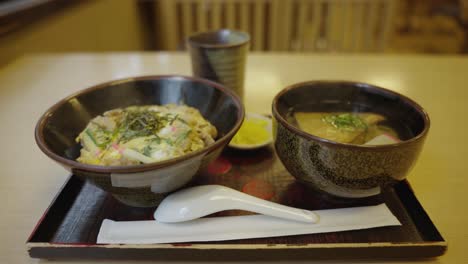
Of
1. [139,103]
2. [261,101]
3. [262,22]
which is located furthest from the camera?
[262,22]

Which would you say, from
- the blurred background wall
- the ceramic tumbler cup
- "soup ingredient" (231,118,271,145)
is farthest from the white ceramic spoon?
the blurred background wall

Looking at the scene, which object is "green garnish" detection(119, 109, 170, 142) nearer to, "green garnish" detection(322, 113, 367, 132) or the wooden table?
the wooden table

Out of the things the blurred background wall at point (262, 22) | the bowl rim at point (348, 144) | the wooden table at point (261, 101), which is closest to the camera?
the bowl rim at point (348, 144)

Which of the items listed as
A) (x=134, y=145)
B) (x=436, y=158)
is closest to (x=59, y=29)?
(x=134, y=145)

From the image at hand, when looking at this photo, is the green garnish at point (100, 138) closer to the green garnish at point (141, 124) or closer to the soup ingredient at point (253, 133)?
the green garnish at point (141, 124)

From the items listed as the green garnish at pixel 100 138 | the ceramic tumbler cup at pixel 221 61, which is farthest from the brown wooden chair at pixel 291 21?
the green garnish at pixel 100 138

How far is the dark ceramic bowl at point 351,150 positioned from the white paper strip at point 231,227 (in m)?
0.04

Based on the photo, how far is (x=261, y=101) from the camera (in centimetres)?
116

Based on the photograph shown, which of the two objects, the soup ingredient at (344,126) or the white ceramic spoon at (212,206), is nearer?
the white ceramic spoon at (212,206)

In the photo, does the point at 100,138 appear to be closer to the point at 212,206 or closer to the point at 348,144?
the point at 212,206

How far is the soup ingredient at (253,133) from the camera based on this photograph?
2.80 ft

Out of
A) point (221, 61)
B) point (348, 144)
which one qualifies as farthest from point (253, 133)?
point (348, 144)

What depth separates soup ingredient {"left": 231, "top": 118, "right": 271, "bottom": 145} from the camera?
853 mm

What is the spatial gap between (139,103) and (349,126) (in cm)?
52
